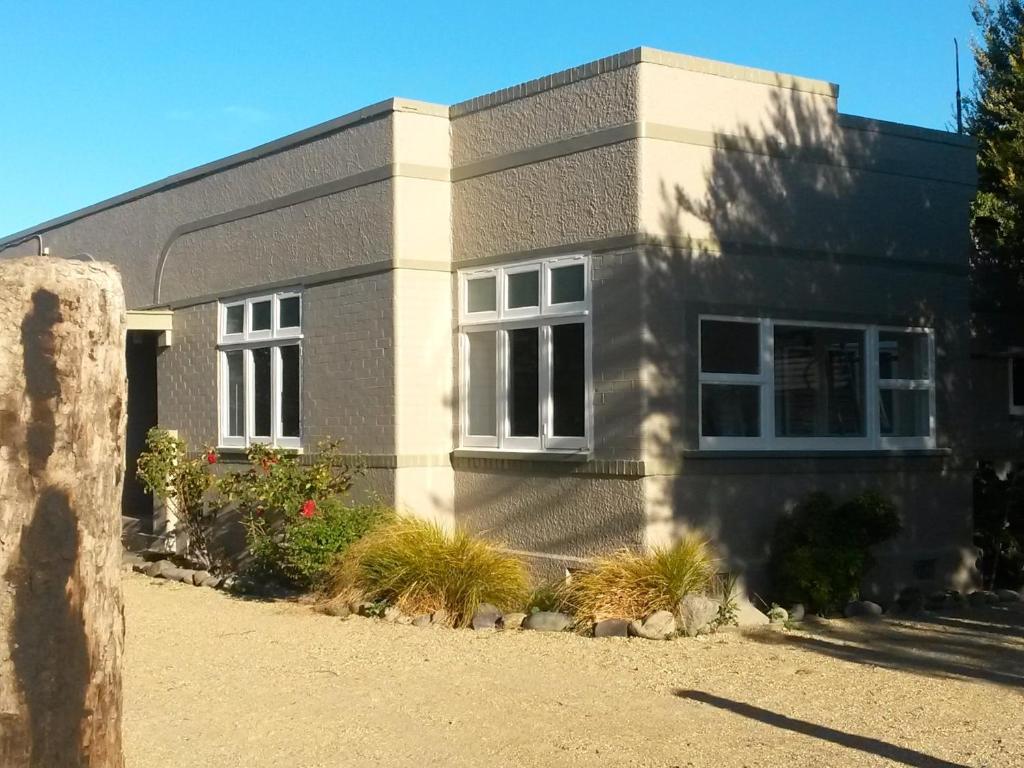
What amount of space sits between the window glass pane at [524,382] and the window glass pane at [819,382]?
2.32 m

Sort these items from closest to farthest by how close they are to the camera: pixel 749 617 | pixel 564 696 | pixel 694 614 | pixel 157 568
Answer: pixel 564 696, pixel 694 614, pixel 749 617, pixel 157 568

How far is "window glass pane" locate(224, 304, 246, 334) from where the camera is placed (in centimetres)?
1670

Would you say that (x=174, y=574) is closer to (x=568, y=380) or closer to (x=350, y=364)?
(x=350, y=364)

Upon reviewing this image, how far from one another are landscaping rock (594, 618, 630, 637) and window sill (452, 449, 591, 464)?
5.91 feet

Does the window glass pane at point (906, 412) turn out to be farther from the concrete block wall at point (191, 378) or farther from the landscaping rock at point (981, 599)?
the concrete block wall at point (191, 378)

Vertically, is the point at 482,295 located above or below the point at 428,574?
above

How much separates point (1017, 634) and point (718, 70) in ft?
18.9

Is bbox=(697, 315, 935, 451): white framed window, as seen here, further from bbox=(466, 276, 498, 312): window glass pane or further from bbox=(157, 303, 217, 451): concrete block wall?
bbox=(157, 303, 217, 451): concrete block wall

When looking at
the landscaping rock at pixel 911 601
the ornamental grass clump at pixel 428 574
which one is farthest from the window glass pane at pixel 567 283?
the landscaping rock at pixel 911 601

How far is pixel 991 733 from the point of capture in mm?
7875

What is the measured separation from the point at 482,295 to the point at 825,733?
7128 mm

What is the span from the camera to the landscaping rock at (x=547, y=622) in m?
11.5

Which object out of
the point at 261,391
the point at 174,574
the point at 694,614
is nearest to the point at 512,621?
the point at 694,614

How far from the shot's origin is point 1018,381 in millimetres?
15898
